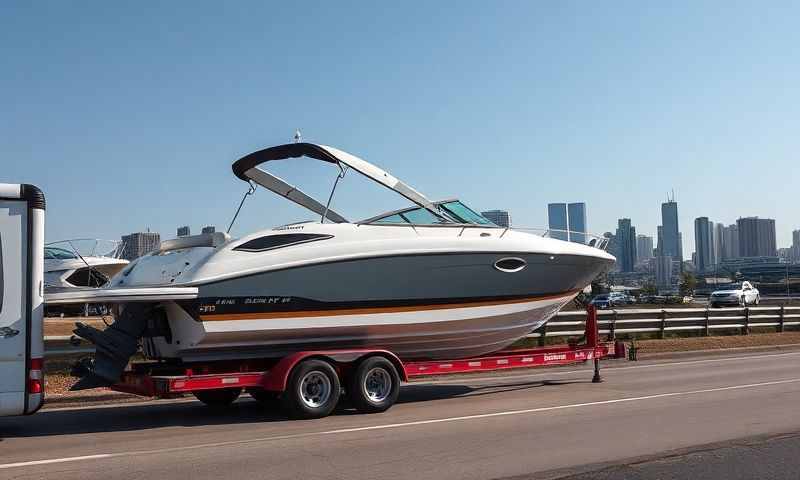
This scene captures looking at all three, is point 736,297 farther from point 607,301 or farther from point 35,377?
point 35,377

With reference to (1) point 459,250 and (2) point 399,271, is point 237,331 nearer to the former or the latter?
(2) point 399,271

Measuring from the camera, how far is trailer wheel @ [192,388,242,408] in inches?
499

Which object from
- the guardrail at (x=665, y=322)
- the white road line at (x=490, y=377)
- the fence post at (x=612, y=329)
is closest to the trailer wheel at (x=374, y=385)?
the white road line at (x=490, y=377)

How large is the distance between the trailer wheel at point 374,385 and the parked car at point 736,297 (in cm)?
3638

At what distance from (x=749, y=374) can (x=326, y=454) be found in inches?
443

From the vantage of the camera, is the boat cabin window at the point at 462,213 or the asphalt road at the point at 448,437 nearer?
the asphalt road at the point at 448,437

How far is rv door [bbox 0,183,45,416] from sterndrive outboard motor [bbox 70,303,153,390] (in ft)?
4.34

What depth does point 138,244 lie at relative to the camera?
15.7 metres

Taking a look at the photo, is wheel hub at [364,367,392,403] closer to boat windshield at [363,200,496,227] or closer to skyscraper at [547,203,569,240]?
boat windshield at [363,200,496,227]

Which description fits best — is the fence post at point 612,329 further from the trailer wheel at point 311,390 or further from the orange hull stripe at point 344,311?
the trailer wheel at point 311,390

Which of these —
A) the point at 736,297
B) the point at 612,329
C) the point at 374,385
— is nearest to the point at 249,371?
the point at 374,385

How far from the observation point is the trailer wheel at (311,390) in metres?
11.0

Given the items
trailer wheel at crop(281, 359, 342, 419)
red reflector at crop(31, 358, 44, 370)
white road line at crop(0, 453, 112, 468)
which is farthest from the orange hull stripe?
white road line at crop(0, 453, 112, 468)

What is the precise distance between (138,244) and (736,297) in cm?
3720
